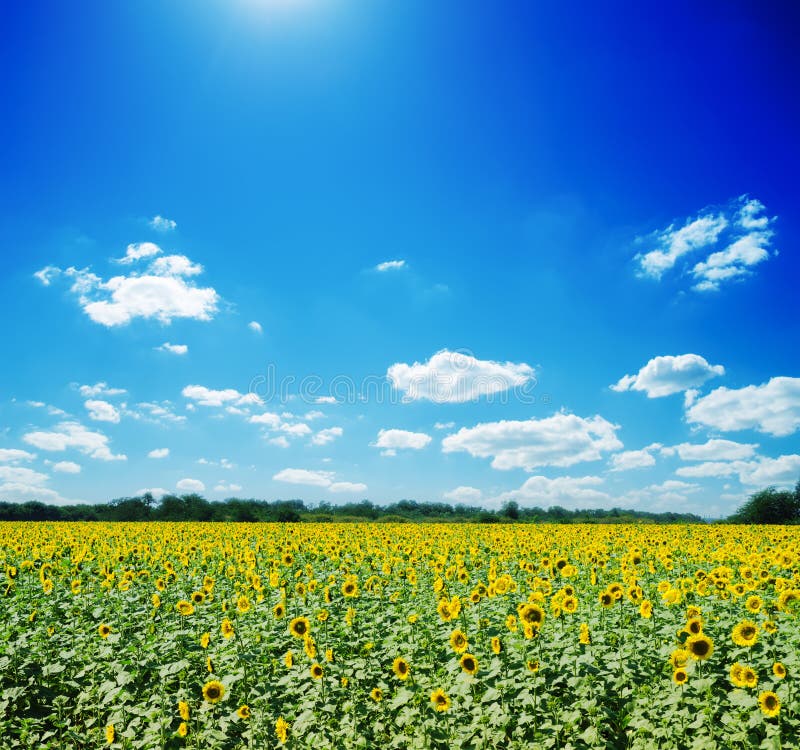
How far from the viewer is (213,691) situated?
6844 millimetres

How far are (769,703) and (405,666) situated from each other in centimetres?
365

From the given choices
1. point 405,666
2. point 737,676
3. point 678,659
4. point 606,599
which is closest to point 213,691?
point 405,666

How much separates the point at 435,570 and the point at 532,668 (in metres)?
4.88

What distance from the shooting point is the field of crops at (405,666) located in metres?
6.45

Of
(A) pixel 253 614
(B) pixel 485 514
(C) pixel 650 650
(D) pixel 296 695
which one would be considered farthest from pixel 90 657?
(B) pixel 485 514

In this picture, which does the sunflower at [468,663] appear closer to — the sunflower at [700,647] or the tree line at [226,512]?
the sunflower at [700,647]

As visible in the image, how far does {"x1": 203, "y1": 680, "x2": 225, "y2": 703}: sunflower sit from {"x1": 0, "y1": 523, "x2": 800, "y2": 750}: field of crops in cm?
2

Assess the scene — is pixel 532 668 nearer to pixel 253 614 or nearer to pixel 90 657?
pixel 253 614

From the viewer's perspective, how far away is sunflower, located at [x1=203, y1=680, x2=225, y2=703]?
22.3ft

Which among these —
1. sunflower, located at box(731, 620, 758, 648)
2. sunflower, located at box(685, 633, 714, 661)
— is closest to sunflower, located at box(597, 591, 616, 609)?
sunflower, located at box(731, 620, 758, 648)

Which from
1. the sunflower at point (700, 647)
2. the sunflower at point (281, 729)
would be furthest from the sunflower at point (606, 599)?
the sunflower at point (281, 729)

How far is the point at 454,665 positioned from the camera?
721 cm

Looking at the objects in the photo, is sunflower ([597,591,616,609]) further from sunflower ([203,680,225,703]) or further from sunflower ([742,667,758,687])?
sunflower ([203,680,225,703])

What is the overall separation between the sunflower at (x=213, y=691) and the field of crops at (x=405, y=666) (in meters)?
0.02
